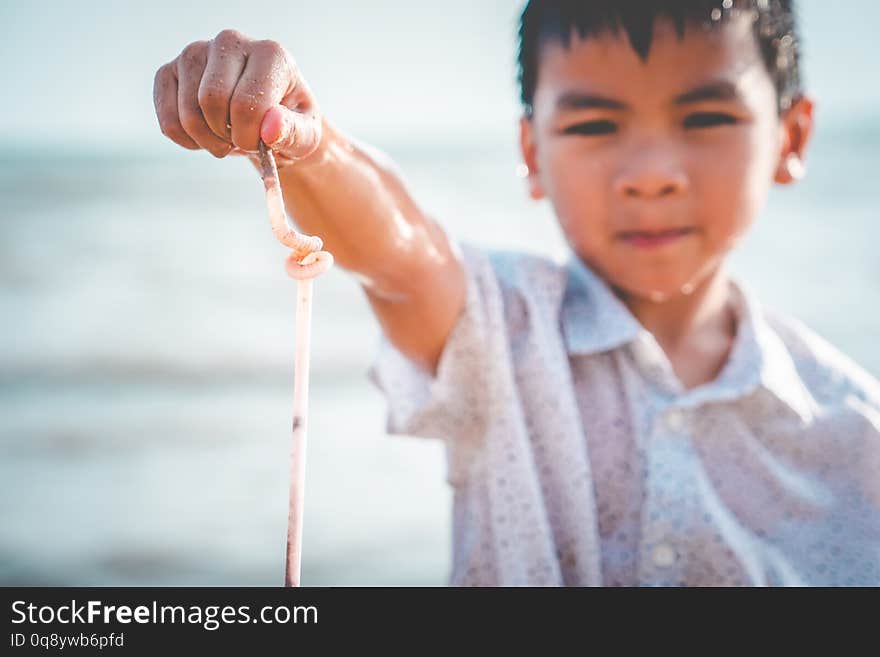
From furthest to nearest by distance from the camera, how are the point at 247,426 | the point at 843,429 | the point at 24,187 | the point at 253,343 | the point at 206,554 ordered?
the point at 24,187
the point at 253,343
the point at 247,426
the point at 206,554
the point at 843,429

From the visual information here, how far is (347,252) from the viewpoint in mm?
1162

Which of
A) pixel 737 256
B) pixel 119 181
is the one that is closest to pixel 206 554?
pixel 737 256

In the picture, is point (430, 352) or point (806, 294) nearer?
point (430, 352)

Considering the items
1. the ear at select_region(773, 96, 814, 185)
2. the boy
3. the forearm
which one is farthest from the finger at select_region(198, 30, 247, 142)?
the ear at select_region(773, 96, 814, 185)

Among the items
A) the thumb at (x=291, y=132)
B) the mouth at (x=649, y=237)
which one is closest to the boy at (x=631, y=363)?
the mouth at (x=649, y=237)

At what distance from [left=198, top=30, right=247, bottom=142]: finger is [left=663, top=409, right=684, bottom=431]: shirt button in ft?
2.31

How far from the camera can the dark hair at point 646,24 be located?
134 centimetres

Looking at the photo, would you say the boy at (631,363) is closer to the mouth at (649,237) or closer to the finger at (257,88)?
the mouth at (649,237)

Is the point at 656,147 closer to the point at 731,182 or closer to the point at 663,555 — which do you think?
the point at 731,182

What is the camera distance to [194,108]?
2.79ft

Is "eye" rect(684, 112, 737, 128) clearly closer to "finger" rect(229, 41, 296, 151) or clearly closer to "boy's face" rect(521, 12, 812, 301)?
"boy's face" rect(521, 12, 812, 301)
